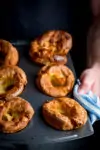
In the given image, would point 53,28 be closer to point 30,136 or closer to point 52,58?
point 52,58

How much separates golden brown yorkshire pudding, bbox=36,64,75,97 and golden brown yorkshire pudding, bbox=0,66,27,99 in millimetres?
56

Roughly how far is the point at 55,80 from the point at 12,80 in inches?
5.6

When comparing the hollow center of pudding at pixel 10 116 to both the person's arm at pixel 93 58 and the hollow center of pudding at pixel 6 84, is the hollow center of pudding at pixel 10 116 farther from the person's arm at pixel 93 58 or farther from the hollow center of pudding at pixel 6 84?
the person's arm at pixel 93 58

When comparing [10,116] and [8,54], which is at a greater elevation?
[8,54]

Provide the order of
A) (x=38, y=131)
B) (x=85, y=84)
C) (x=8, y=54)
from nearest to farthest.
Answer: (x=38, y=131), (x=85, y=84), (x=8, y=54)

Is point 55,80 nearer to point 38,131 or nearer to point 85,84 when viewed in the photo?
point 85,84

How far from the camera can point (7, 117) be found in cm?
100

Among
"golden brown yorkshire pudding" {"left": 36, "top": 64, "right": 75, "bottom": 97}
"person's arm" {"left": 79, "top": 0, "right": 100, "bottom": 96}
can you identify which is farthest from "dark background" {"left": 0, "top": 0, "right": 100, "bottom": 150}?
"golden brown yorkshire pudding" {"left": 36, "top": 64, "right": 75, "bottom": 97}

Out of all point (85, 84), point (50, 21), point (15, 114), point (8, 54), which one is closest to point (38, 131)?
point (15, 114)

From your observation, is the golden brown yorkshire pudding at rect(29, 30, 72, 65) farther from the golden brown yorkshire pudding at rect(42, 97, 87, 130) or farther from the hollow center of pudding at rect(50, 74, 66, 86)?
the golden brown yorkshire pudding at rect(42, 97, 87, 130)

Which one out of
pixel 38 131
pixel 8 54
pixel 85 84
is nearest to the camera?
pixel 38 131

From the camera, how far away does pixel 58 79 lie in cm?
114

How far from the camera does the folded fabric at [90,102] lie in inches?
40.4

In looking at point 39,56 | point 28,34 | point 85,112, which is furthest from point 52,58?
point 85,112
